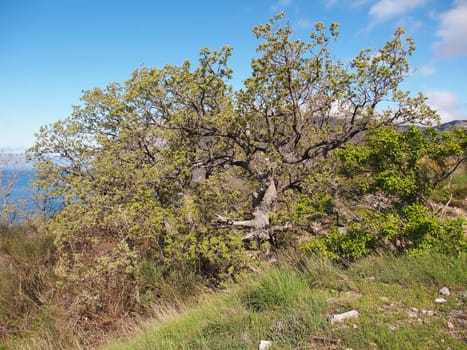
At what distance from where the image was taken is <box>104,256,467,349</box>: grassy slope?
3584 mm

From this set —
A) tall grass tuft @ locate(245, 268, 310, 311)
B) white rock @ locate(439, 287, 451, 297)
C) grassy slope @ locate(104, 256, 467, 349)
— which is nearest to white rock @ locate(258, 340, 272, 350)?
grassy slope @ locate(104, 256, 467, 349)

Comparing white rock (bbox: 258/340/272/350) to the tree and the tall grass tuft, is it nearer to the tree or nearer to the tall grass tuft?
the tall grass tuft

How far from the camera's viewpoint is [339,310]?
433 centimetres

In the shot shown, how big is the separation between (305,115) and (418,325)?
7262mm

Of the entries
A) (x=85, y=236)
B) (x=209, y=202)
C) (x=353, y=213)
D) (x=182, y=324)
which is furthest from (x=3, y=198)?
(x=353, y=213)

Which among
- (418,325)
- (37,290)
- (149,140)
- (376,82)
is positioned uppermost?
(376,82)

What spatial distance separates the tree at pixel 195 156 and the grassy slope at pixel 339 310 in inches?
107

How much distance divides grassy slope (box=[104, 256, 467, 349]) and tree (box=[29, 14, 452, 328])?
8.88 ft

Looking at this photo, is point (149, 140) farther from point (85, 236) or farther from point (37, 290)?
point (37, 290)

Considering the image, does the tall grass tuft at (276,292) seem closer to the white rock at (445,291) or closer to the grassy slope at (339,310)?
the grassy slope at (339,310)

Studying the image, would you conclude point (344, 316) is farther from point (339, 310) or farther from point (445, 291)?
point (445, 291)

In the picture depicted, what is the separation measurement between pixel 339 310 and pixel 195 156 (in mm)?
7114

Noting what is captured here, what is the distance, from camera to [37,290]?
29.2 feet

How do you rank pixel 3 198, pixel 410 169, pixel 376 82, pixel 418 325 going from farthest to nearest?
pixel 3 198, pixel 376 82, pixel 410 169, pixel 418 325
